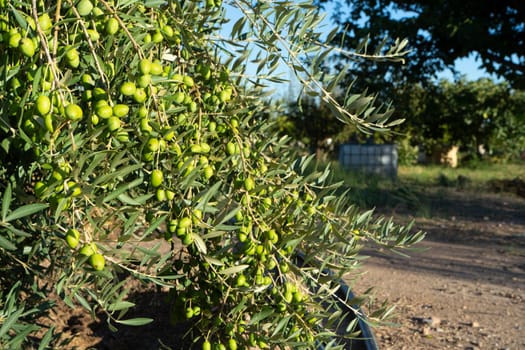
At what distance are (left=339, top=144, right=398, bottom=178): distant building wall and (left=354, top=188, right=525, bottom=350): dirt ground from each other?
23.6 feet

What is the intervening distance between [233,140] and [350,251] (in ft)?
1.51

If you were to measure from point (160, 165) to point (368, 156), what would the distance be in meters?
13.8

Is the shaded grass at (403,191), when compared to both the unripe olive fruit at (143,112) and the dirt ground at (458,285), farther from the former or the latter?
the unripe olive fruit at (143,112)

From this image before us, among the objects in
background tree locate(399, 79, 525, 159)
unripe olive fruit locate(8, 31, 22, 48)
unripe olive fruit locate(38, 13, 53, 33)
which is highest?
unripe olive fruit locate(38, 13, 53, 33)

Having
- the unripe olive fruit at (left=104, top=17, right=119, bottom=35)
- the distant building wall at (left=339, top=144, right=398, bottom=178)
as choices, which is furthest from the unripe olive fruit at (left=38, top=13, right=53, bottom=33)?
the distant building wall at (left=339, top=144, right=398, bottom=178)

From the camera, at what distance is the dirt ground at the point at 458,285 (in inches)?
122

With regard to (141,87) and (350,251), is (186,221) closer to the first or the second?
(141,87)

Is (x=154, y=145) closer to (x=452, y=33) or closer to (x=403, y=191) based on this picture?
(x=452, y=33)

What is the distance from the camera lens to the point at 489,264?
483 centimetres

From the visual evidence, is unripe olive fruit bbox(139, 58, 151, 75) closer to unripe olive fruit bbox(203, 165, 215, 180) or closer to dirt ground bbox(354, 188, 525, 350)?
unripe olive fruit bbox(203, 165, 215, 180)

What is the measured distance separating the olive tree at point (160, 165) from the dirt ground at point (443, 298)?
0.98 feet

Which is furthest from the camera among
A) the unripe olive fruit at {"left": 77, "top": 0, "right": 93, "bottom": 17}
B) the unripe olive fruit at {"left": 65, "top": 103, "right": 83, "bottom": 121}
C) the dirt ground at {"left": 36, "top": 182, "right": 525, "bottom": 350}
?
the dirt ground at {"left": 36, "top": 182, "right": 525, "bottom": 350}

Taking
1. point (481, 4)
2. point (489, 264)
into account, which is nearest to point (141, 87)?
point (489, 264)

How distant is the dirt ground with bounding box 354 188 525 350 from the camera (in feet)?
10.2
